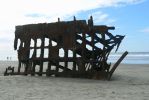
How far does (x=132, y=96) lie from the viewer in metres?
11.2

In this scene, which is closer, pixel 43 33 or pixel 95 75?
pixel 95 75

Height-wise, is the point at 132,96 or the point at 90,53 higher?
the point at 90,53

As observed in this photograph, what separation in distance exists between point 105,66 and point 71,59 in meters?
1.57

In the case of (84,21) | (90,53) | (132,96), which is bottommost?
(132,96)

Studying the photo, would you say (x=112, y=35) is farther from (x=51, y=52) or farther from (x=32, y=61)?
(x=32, y=61)

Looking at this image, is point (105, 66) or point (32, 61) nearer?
point (105, 66)

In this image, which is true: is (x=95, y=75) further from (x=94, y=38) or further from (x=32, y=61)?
(x=32, y=61)

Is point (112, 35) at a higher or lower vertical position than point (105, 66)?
higher

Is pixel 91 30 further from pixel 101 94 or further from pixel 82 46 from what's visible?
pixel 101 94

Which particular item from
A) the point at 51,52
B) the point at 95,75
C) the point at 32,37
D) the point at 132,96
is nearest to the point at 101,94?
the point at 132,96

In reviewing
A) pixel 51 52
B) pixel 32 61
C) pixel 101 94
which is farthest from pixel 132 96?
pixel 32 61

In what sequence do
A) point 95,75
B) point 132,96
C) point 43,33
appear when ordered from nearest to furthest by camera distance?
point 132,96, point 95,75, point 43,33

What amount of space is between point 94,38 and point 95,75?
1666 millimetres

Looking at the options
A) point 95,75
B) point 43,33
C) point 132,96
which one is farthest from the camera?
point 43,33
